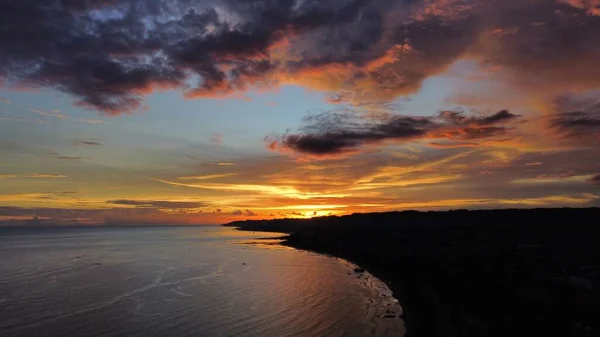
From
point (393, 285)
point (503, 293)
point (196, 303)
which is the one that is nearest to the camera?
point (503, 293)

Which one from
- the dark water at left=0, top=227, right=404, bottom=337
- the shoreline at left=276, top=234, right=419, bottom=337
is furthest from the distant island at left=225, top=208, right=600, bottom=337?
the dark water at left=0, top=227, right=404, bottom=337

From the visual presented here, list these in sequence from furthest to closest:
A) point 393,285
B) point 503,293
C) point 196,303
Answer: point 393,285, point 196,303, point 503,293

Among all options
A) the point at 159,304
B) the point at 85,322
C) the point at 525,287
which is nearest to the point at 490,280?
the point at 525,287

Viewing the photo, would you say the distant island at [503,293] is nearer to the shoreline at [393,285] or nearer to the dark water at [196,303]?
the shoreline at [393,285]

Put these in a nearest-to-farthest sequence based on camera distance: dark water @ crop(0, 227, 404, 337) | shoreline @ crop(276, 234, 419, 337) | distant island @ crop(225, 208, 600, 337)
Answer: distant island @ crop(225, 208, 600, 337), shoreline @ crop(276, 234, 419, 337), dark water @ crop(0, 227, 404, 337)

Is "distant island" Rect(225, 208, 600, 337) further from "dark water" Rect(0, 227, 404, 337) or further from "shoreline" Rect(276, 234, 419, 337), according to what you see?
"dark water" Rect(0, 227, 404, 337)

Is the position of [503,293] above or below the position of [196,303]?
above

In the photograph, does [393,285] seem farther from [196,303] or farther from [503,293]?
[196,303]

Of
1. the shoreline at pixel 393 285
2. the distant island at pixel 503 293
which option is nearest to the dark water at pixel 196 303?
the shoreline at pixel 393 285

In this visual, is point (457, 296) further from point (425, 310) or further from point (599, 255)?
point (599, 255)

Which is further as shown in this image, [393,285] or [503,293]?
[393,285]

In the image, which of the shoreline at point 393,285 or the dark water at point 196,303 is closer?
the shoreline at point 393,285

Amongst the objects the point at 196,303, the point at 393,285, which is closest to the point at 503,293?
the point at 393,285
